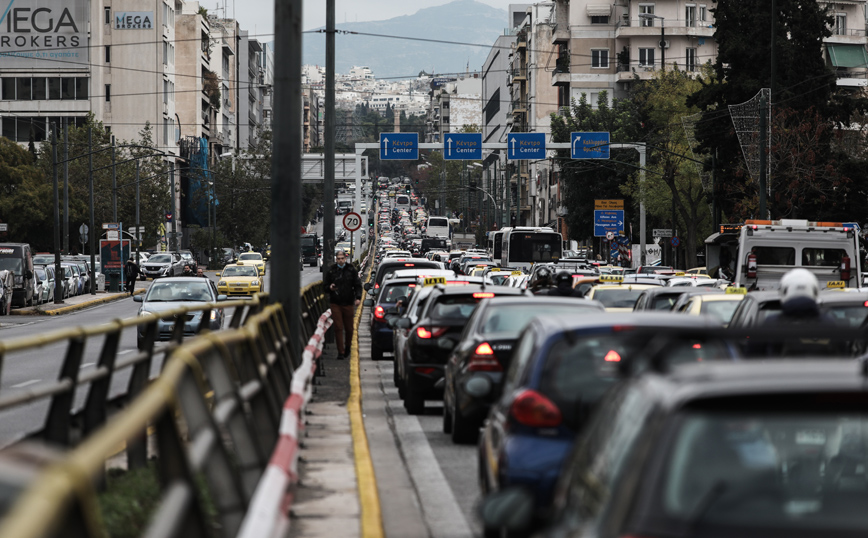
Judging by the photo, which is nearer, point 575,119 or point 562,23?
point 575,119

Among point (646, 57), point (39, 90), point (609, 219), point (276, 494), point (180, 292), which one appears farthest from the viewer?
point (646, 57)

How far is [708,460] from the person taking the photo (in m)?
3.86

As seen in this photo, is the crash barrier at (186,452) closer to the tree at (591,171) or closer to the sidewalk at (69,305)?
the sidewalk at (69,305)

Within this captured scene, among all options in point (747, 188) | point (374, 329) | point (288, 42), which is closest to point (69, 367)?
point (288, 42)

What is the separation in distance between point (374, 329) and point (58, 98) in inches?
3002

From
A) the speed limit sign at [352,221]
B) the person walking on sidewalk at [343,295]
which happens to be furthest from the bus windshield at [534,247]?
the person walking on sidewalk at [343,295]

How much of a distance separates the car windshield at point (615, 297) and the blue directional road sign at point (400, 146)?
145 ft

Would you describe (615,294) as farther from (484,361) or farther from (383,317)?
(484,361)

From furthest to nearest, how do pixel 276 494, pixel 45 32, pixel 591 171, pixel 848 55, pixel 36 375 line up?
pixel 45 32, pixel 848 55, pixel 591 171, pixel 36 375, pixel 276 494

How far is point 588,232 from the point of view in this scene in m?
87.3

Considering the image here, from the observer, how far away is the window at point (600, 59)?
4139 inches

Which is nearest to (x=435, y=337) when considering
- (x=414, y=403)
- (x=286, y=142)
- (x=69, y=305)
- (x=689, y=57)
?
(x=414, y=403)

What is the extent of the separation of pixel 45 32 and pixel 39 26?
0.61m

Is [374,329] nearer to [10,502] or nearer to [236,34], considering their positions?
[10,502]
